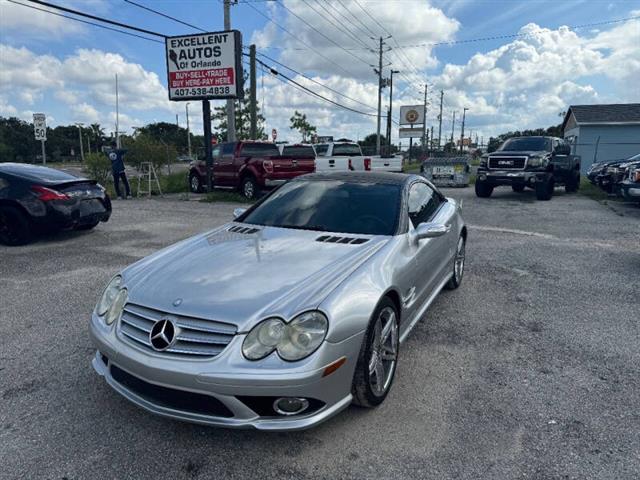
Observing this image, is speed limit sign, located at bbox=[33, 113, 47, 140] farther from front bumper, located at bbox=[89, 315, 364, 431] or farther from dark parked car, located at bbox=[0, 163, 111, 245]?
front bumper, located at bbox=[89, 315, 364, 431]

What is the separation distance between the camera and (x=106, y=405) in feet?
9.66

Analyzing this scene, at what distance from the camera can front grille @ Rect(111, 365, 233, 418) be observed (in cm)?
234

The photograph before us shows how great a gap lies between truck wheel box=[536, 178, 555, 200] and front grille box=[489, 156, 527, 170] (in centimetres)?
80

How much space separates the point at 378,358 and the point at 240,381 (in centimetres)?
101

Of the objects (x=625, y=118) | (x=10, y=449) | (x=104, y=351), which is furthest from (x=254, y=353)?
(x=625, y=118)

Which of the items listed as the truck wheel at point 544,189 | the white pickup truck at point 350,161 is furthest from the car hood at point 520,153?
the white pickup truck at point 350,161

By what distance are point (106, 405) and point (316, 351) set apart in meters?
1.55

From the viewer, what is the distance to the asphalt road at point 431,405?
242 cm

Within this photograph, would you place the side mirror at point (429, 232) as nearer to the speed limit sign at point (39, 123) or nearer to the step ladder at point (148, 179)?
the step ladder at point (148, 179)

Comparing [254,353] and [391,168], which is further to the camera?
[391,168]

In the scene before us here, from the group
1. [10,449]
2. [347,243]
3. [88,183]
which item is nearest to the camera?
[10,449]

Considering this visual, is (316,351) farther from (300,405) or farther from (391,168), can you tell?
(391,168)

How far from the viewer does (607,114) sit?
32125 mm

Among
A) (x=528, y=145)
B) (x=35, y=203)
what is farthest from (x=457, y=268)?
(x=528, y=145)
